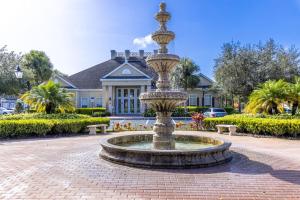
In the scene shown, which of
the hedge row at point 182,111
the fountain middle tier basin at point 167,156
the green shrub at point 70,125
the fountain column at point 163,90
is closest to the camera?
the fountain middle tier basin at point 167,156

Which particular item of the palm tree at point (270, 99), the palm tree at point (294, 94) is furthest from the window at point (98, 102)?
the palm tree at point (294, 94)

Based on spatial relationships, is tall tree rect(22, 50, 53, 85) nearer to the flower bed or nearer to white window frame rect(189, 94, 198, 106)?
white window frame rect(189, 94, 198, 106)

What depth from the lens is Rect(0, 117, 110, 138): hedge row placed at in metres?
14.8

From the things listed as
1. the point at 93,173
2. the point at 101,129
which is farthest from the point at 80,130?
the point at 93,173

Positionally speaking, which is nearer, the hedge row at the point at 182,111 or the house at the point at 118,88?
the hedge row at the point at 182,111

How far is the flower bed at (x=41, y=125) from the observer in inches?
584

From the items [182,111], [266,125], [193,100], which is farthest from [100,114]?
[266,125]

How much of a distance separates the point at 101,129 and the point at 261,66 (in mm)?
20289

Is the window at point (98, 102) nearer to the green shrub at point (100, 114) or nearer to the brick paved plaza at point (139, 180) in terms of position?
the green shrub at point (100, 114)

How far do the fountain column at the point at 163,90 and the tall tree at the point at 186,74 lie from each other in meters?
28.1

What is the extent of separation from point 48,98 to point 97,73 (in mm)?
25829

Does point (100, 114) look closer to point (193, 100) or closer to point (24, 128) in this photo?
point (193, 100)

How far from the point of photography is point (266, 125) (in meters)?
15.1

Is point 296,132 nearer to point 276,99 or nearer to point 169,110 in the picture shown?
point 276,99
